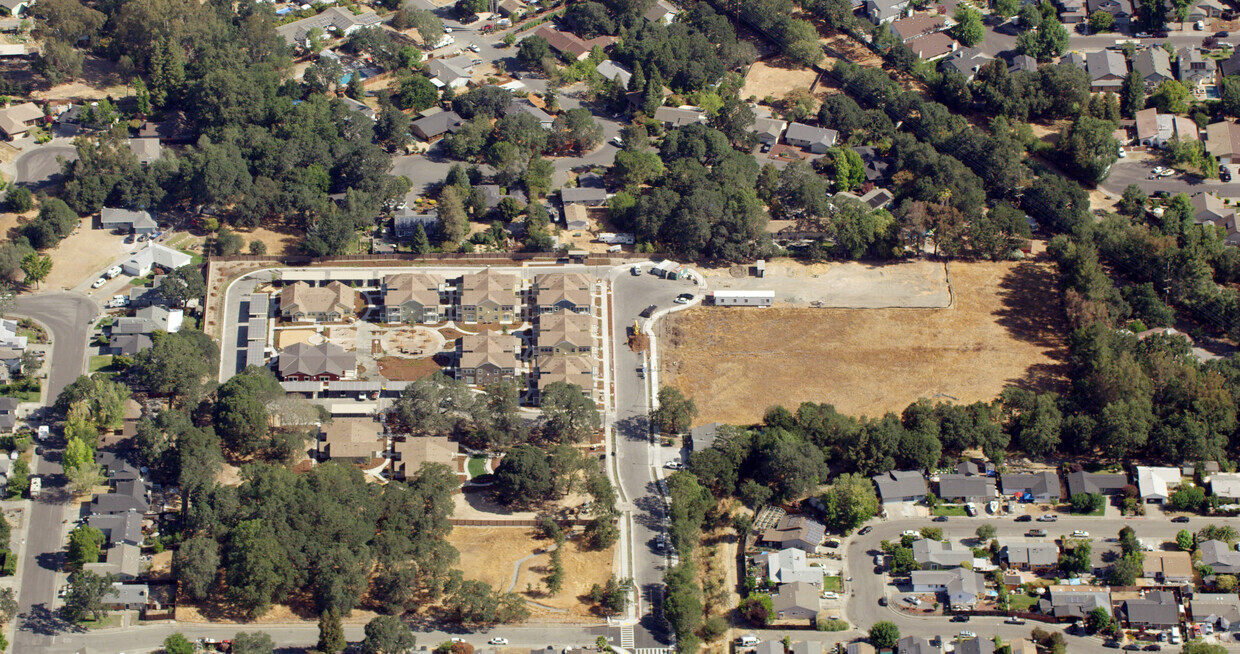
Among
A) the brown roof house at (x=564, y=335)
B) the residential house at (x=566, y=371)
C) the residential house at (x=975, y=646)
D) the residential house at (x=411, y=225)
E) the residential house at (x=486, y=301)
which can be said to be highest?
the residential house at (x=411, y=225)

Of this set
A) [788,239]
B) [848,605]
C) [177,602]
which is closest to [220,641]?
[177,602]

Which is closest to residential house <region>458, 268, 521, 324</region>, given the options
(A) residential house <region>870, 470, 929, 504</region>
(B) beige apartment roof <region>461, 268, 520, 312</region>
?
(B) beige apartment roof <region>461, 268, 520, 312</region>

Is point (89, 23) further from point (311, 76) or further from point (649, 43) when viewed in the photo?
point (649, 43)

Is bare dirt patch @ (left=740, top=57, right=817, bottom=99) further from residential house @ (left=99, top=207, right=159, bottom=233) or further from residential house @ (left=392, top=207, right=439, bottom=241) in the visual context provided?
residential house @ (left=99, top=207, right=159, bottom=233)

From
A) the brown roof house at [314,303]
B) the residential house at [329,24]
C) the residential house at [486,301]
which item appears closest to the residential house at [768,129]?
the residential house at [486,301]

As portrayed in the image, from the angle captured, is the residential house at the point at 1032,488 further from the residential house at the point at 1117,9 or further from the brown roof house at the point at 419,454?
the residential house at the point at 1117,9

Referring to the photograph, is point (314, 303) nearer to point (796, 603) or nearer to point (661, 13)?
point (796, 603)
